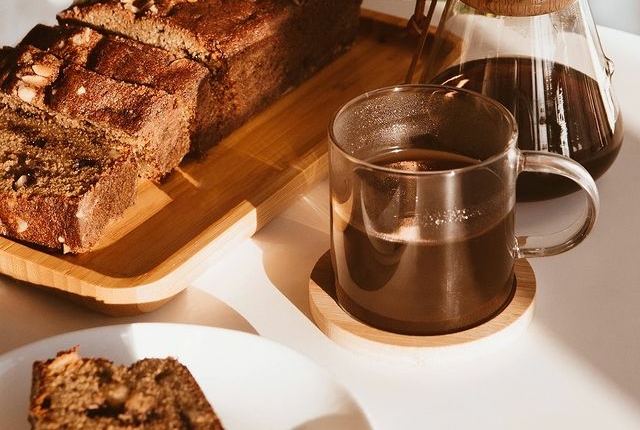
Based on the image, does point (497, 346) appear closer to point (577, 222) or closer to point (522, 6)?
point (577, 222)

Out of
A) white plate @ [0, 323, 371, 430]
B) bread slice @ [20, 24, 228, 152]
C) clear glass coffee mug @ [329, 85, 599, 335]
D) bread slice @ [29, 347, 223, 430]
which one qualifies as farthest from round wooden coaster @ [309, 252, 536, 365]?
bread slice @ [20, 24, 228, 152]

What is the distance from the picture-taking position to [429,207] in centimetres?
106

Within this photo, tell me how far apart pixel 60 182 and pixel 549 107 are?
727 millimetres

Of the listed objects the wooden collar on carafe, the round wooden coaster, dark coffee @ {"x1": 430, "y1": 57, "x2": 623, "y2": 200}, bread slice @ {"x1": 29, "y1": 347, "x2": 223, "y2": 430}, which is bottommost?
the round wooden coaster

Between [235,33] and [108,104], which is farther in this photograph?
[235,33]

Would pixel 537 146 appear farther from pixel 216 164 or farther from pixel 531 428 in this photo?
pixel 216 164

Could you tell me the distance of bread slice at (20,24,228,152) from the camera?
5.14 ft

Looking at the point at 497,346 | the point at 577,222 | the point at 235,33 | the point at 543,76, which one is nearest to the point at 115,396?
the point at 497,346

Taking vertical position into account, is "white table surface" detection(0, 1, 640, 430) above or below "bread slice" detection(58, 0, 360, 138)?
below

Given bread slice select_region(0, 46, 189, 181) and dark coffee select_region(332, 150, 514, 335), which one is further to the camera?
bread slice select_region(0, 46, 189, 181)

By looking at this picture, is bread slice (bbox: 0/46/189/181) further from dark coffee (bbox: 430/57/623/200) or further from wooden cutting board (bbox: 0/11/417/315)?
dark coffee (bbox: 430/57/623/200)

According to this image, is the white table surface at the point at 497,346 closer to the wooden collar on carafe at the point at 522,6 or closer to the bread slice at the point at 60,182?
the bread slice at the point at 60,182

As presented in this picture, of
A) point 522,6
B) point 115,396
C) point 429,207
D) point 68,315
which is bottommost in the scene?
point 68,315

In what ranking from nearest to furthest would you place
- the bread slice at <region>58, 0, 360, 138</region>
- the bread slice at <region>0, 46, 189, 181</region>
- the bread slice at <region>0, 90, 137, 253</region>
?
the bread slice at <region>0, 90, 137, 253</region>, the bread slice at <region>0, 46, 189, 181</region>, the bread slice at <region>58, 0, 360, 138</region>
